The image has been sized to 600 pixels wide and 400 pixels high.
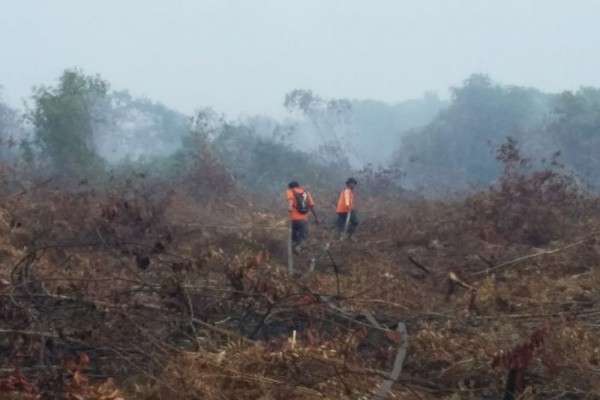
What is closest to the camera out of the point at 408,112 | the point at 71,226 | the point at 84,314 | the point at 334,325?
the point at 84,314

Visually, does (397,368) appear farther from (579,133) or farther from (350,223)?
(579,133)

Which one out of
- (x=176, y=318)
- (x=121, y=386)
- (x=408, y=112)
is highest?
(x=408, y=112)

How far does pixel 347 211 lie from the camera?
36.3ft

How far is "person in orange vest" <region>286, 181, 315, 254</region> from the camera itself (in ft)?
33.0

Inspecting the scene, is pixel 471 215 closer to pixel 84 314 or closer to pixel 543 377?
pixel 543 377

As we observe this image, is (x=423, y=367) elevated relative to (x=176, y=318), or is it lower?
lower

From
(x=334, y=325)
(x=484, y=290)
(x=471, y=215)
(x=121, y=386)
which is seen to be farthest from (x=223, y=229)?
(x=121, y=386)

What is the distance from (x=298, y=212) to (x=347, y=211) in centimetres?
124

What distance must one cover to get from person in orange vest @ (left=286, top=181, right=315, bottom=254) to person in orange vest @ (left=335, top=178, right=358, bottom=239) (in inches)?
30.4

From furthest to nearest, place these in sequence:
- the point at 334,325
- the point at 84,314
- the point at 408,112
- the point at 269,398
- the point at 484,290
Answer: the point at 408,112
the point at 484,290
the point at 334,325
the point at 84,314
the point at 269,398

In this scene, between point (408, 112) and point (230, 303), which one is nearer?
point (230, 303)

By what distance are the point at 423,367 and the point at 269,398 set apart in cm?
146

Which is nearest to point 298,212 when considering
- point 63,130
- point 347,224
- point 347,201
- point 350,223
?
point 347,224

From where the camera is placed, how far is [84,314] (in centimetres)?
488
